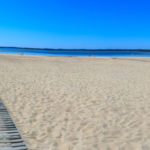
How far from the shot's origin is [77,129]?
3.97 m

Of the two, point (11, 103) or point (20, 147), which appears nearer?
point (20, 147)

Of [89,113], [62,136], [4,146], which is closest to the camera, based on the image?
[4,146]

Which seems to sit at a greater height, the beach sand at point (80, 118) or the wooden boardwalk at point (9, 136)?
the wooden boardwalk at point (9, 136)

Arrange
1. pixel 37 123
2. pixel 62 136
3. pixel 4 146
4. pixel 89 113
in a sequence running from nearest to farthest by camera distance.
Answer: pixel 4 146 → pixel 62 136 → pixel 37 123 → pixel 89 113

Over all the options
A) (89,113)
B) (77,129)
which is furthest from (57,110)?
(77,129)

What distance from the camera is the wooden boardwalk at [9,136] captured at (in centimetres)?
312

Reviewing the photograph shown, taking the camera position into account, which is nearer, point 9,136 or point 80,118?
point 9,136

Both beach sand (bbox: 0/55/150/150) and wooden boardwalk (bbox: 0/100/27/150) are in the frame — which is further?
beach sand (bbox: 0/55/150/150)

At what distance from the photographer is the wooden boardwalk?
3.12 m

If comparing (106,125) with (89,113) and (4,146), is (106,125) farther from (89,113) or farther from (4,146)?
(4,146)

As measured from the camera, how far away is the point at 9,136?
135 inches

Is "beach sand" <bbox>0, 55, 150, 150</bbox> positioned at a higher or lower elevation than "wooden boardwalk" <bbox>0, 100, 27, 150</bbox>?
lower

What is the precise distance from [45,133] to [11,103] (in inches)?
93.5

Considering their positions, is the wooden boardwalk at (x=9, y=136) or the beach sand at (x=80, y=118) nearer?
the wooden boardwalk at (x=9, y=136)
